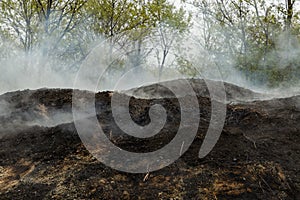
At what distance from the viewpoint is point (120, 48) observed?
15.2 metres

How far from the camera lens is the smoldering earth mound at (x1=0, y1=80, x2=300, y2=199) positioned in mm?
3412

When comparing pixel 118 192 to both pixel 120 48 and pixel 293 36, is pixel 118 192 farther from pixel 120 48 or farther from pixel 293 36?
pixel 120 48

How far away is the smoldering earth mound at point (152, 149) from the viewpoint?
3412 mm

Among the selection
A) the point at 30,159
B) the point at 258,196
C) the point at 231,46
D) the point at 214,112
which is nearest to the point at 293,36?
the point at 231,46

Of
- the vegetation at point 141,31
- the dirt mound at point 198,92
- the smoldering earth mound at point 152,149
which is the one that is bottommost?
the smoldering earth mound at point 152,149

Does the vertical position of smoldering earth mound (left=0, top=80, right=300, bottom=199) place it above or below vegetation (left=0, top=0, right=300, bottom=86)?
below

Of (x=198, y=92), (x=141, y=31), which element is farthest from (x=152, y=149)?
(x=141, y=31)

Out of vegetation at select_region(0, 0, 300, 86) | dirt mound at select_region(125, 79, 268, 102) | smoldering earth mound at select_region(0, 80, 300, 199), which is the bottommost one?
smoldering earth mound at select_region(0, 80, 300, 199)

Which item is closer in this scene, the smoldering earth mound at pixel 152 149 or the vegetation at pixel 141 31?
the smoldering earth mound at pixel 152 149

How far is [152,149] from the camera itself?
13.5 ft

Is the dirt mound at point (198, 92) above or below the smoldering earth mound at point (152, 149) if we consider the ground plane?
above

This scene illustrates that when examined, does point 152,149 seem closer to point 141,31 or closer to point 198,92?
point 198,92

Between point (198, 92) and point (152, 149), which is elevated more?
point (198, 92)

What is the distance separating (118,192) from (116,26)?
38.6 ft
